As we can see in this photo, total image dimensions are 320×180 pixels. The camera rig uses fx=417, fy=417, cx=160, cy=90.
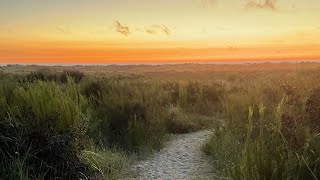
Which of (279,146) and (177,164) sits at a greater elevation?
(279,146)

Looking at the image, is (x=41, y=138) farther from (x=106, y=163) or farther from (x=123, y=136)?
(x=123, y=136)

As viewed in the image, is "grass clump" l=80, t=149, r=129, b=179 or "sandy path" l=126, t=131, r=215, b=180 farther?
"sandy path" l=126, t=131, r=215, b=180

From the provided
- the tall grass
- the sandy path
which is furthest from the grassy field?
the sandy path

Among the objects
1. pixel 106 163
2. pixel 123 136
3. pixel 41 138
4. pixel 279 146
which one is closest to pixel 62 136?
pixel 41 138

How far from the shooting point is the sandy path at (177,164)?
7375 millimetres

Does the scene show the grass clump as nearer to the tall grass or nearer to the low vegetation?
the low vegetation

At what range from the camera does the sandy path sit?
738cm

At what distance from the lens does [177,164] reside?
818 cm

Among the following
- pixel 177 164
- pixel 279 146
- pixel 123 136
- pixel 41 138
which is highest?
pixel 279 146

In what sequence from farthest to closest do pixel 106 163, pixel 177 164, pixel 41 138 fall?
1. pixel 177 164
2. pixel 106 163
3. pixel 41 138

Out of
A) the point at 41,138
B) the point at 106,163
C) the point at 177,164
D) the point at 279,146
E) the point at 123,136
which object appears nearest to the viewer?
the point at 279,146

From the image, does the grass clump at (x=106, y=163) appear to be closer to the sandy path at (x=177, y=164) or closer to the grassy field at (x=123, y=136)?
the grassy field at (x=123, y=136)

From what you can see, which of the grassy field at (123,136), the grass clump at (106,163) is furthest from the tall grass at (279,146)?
the grass clump at (106,163)

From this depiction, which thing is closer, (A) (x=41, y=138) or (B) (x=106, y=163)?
(A) (x=41, y=138)
